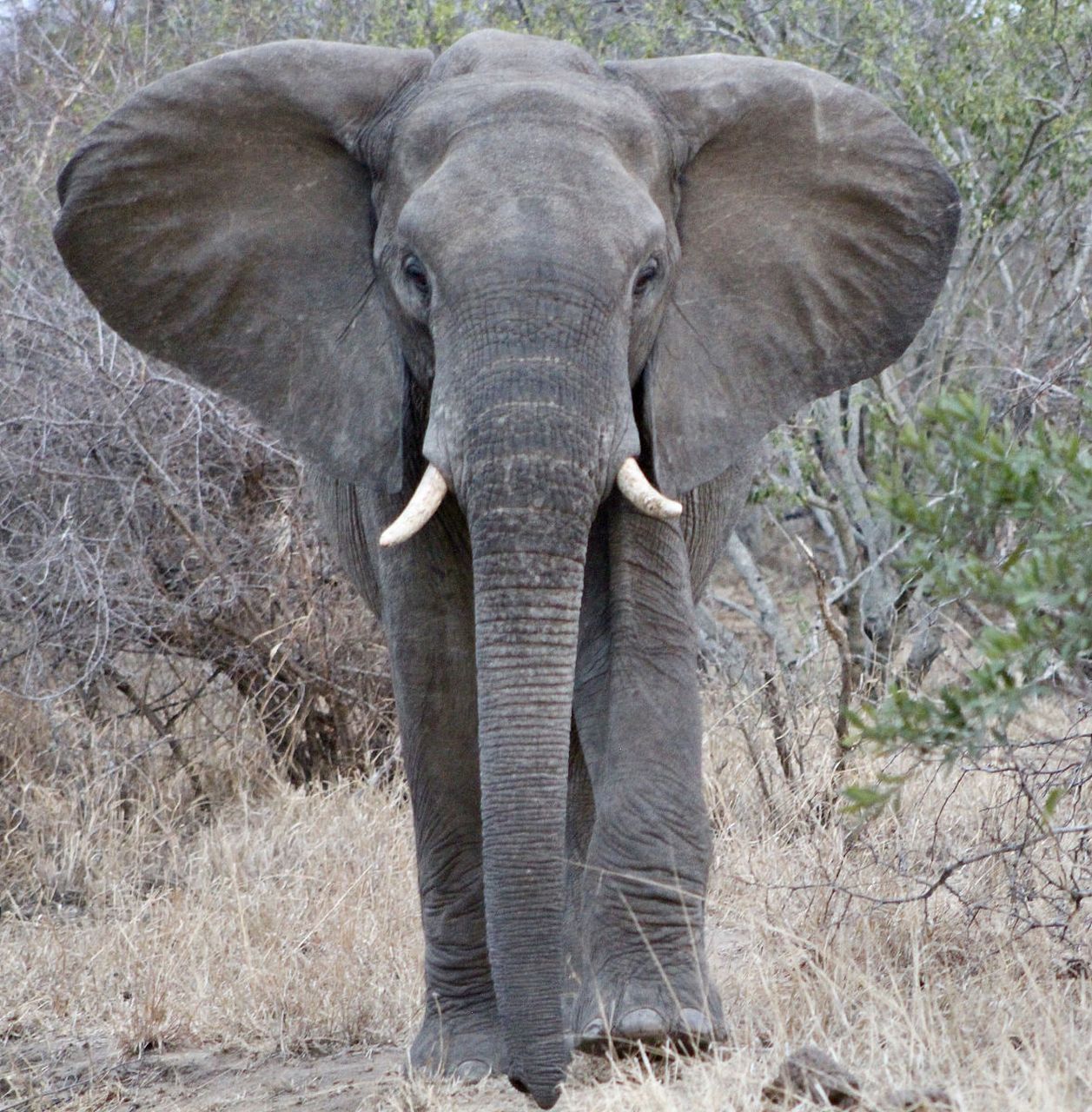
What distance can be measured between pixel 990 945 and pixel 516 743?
1298 millimetres

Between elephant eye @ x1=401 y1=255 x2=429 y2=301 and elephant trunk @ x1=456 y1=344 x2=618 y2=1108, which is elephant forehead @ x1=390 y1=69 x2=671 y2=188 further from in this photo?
elephant trunk @ x1=456 y1=344 x2=618 y2=1108

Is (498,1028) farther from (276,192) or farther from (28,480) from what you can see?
(28,480)

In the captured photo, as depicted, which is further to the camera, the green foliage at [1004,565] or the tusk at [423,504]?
the tusk at [423,504]

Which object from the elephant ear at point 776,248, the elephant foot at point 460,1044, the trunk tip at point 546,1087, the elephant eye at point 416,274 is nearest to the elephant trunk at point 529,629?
the trunk tip at point 546,1087

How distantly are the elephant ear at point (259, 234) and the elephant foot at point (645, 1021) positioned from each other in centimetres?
125

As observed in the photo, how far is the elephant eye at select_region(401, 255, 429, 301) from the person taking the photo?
4.05 metres

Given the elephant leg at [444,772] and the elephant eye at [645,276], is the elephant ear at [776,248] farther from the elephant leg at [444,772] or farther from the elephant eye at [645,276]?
the elephant leg at [444,772]

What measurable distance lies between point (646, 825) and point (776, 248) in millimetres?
1411

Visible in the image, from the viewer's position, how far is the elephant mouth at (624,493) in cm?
388

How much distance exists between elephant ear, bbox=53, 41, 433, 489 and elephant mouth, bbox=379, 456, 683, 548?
42 centimetres

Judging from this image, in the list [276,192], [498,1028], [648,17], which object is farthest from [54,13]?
[498,1028]

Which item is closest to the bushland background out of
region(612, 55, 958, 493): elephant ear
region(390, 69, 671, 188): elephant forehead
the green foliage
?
the green foliage

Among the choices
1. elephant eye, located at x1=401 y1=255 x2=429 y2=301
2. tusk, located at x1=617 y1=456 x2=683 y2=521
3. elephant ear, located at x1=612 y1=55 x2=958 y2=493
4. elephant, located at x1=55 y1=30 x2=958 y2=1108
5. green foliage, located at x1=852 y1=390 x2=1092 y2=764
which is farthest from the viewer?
elephant ear, located at x1=612 y1=55 x2=958 y2=493

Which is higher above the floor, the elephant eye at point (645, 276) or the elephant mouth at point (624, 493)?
the elephant eye at point (645, 276)
